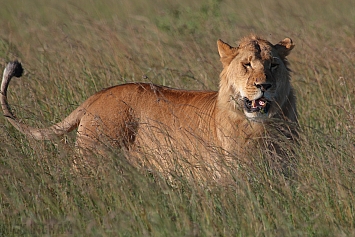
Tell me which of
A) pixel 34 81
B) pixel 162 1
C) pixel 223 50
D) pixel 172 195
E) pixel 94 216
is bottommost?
pixel 162 1

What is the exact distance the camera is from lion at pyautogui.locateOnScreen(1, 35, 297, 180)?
466 cm

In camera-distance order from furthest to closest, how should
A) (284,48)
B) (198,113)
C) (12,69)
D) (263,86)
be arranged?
(12,69)
(198,113)
(284,48)
(263,86)

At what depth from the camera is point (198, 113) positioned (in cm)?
525

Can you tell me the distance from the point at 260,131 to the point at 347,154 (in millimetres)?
724

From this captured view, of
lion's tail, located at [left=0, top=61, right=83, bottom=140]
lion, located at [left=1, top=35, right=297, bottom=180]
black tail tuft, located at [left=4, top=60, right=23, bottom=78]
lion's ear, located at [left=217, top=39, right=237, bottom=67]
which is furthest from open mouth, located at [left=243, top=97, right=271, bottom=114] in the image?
black tail tuft, located at [left=4, top=60, right=23, bottom=78]

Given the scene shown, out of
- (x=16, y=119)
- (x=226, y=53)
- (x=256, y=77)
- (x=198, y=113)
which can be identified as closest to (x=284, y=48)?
(x=226, y=53)

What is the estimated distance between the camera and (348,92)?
21.3 feet

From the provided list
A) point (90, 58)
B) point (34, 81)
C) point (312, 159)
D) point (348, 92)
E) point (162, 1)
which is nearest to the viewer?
point (312, 159)

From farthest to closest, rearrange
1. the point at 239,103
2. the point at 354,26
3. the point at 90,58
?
1. the point at 354,26
2. the point at 90,58
3. the point at 239,103

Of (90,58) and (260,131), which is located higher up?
(260,131)

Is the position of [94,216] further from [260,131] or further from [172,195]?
[260,131]

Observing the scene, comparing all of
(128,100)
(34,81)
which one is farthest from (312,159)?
(34,81)

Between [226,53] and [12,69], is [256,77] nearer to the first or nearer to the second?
[226,53]

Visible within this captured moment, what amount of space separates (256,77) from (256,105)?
0.60ft
